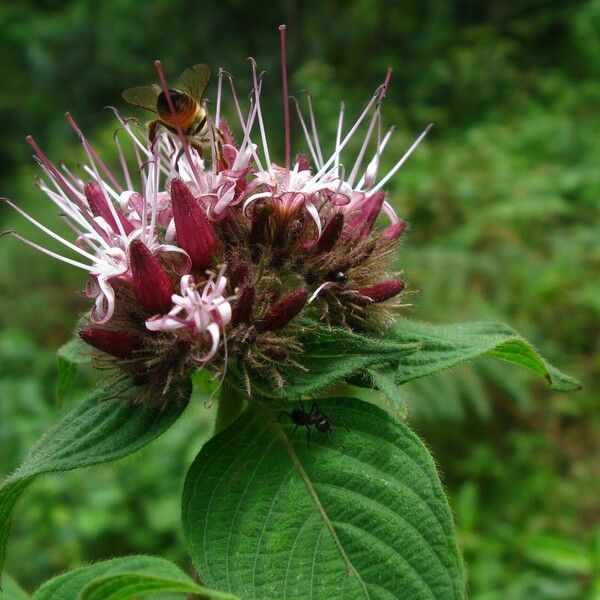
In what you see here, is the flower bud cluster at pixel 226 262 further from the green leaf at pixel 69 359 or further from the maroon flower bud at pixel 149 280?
the green leaf at pixel 69 359

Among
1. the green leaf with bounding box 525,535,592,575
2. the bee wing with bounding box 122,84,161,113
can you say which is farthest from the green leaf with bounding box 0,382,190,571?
the green leaf with bounding box 525,535,592,575

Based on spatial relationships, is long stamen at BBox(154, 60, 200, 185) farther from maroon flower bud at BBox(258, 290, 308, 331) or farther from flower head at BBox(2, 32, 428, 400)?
maroon flower bud at BBox(258, 290, 308, 331)

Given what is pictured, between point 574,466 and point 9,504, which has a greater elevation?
point 9,504

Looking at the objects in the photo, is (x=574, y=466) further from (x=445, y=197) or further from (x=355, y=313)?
(x=355, y=313)

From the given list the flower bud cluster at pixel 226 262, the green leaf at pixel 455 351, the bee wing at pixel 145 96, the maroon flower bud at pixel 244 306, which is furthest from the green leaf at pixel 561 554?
the bee wing at pixel 145 96

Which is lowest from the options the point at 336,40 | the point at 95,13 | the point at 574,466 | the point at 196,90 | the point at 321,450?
the point at 574,466

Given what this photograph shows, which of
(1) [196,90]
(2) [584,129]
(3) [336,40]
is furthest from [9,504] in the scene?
(3) [336,40]

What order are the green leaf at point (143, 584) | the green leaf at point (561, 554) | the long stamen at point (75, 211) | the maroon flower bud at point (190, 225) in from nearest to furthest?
the green leaf at point (143, 584)
the maroon flower bud at point (190, 225)
the long stamen at point (75, 211)
the green leaf at point (561, 554)

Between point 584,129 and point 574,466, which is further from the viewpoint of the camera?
point 584,129
